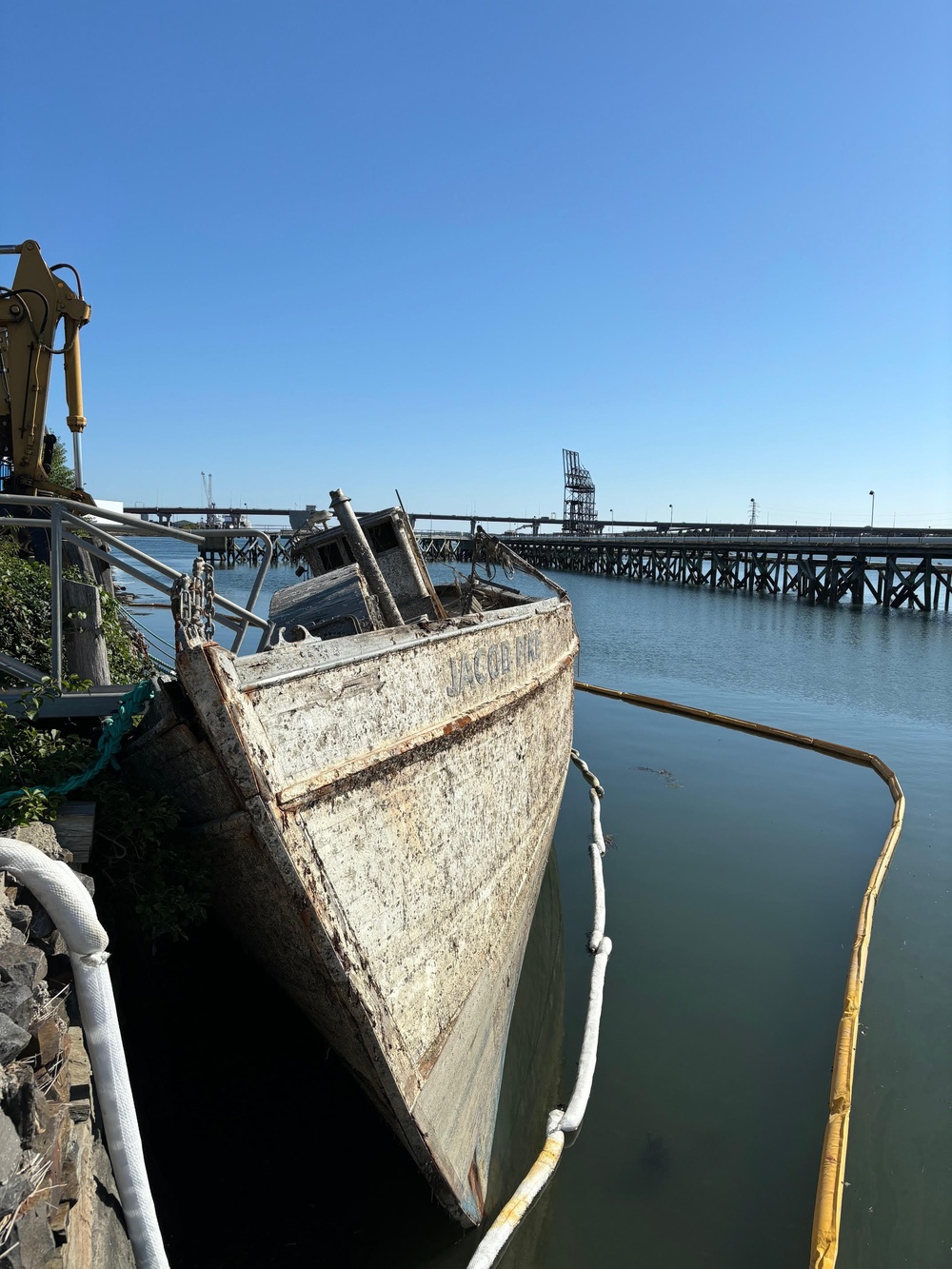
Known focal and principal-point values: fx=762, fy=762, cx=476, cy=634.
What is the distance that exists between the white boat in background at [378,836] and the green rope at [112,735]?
0.16 meters

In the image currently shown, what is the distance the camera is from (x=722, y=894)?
30.4 feet

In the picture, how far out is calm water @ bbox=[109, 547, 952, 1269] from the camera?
4.76 metres

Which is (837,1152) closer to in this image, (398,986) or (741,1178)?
(741,1178)

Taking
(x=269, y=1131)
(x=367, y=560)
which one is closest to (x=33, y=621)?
(x=367, y=560)

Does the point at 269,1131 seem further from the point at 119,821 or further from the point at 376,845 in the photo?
the point at 119,821

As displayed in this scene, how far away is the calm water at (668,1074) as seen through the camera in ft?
15.6

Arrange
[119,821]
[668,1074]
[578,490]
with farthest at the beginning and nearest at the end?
[578,490]
[668,1074]
[119,821]

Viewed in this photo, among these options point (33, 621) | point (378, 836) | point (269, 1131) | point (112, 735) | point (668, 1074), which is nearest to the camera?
point (112, 735)

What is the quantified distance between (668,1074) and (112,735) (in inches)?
202

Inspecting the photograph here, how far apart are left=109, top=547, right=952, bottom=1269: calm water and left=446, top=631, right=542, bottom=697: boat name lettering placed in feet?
9.76

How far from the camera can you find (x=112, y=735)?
14.6 ft

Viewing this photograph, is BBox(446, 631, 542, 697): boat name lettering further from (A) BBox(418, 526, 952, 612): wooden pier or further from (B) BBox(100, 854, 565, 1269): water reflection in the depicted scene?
(A) BBox(418, 526, 952, 612): wooden pier

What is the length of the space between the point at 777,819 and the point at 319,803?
944cm

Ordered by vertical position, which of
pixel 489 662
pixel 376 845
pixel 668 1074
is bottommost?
pixel 668 1074
